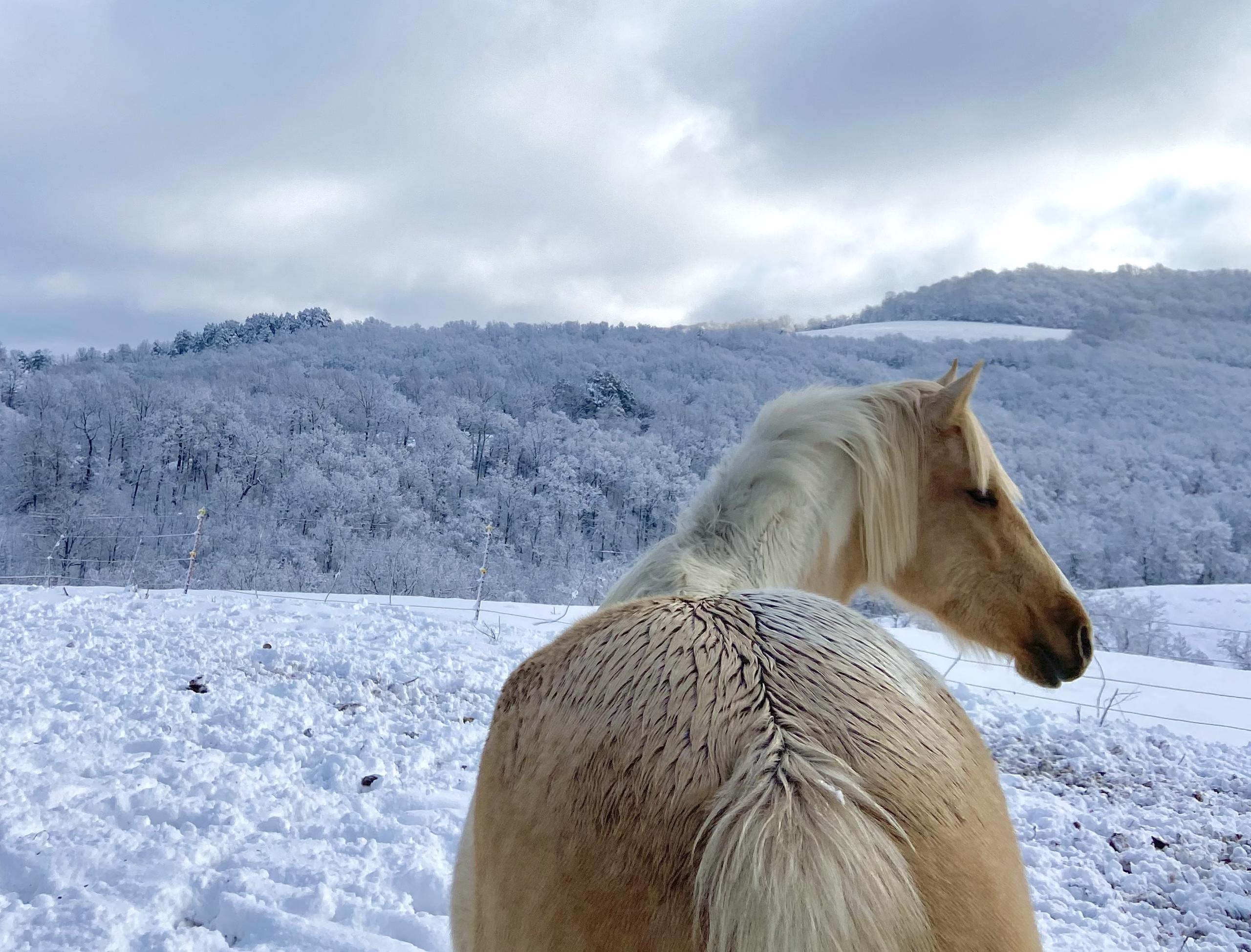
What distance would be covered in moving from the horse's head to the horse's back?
3.59 feet

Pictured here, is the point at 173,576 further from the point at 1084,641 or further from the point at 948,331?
the point at 948,331

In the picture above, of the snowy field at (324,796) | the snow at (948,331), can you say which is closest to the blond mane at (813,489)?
the snowy field at (324,796)

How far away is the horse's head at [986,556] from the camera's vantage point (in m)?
1.92

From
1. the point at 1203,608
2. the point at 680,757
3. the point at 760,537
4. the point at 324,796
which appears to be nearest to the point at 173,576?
the point at 324,796

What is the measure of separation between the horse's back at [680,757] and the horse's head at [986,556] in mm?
1093

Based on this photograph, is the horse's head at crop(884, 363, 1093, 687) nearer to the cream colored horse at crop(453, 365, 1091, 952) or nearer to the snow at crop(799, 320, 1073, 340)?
the cream colored horse at crop(453, 365, 1091, 952)

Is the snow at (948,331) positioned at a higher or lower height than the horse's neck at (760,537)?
higher

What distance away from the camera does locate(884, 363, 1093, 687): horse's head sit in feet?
6.29

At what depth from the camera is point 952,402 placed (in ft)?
6.20

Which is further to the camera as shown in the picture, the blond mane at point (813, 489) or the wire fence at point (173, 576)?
the wire fence at point (173, 576)

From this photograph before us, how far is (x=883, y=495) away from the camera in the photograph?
1.92 m

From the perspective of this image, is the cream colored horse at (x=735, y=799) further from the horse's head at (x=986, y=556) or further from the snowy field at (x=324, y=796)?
the snowy field at (x=324, y=796)

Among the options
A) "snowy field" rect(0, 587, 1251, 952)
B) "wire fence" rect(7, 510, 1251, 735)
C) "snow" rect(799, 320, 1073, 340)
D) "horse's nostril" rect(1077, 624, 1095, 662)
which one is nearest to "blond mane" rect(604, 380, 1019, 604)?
"horse's nostril" rect(1077, 624, 1095, 662)

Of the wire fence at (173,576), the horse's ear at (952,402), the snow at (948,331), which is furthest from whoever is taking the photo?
the snow at (948,331)
